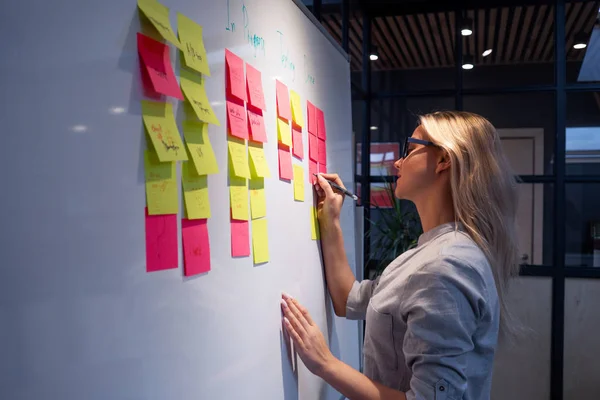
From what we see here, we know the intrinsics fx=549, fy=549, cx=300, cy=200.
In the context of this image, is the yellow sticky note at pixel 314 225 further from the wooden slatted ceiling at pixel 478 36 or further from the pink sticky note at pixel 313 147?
the wooden slatted ceiling at pixel 478 36

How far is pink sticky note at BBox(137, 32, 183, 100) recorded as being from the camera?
81cm

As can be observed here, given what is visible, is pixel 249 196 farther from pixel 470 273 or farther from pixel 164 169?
pixel 470 273

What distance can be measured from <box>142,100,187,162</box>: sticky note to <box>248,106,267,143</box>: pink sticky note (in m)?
0.30

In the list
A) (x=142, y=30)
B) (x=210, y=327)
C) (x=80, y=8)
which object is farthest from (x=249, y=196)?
(x=80, y=8)

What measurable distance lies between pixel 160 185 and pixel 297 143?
0.70 m

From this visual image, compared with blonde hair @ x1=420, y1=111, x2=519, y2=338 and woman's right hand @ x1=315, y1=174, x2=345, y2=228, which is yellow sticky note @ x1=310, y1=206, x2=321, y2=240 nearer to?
woman's right hand @ x1=315, y1=174, x2=345, y2=228

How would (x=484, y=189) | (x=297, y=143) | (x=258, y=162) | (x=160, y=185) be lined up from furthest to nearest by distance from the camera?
1. (x=297, y=143)
2. (x=484, y=189)
3. (x=258, y=162)
4. (x=160, y=185)

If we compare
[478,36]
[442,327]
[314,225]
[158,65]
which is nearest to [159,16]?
[158,65]

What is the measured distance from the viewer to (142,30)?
2.66 feet

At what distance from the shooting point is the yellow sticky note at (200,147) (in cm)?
92

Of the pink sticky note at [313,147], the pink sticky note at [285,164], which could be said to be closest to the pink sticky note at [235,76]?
the pink sticky note at [285,164]

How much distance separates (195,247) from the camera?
0.94 meters

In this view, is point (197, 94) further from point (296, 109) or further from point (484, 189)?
point (484, 189)

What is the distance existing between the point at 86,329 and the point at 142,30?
43 cm
